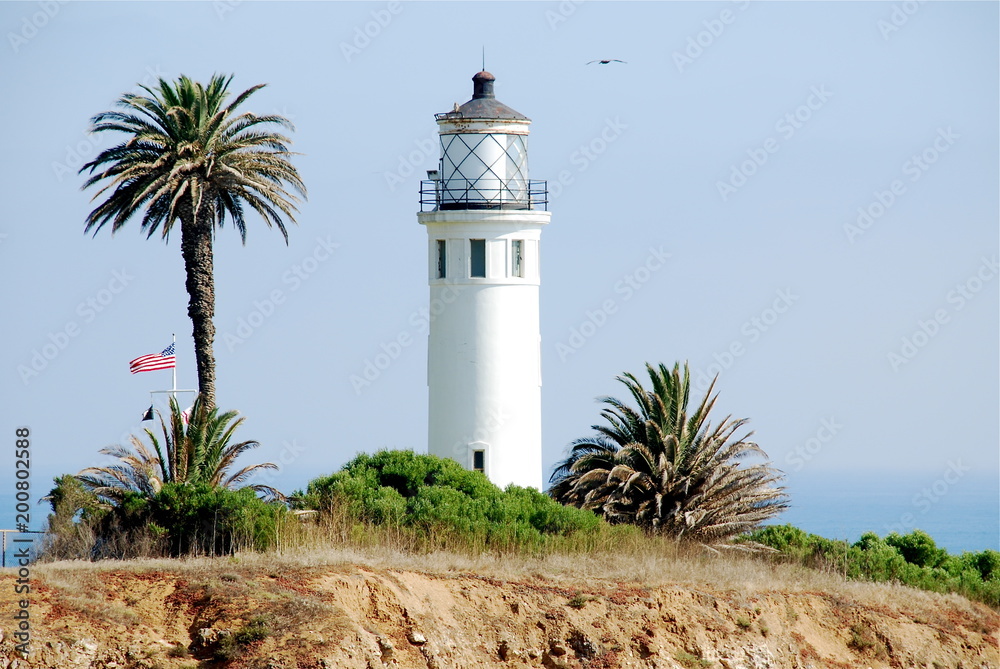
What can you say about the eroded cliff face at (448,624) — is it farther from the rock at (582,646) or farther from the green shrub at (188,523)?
the green shrub at (188,523)

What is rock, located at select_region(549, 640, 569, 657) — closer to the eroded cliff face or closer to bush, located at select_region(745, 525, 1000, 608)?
the eroded cliff face

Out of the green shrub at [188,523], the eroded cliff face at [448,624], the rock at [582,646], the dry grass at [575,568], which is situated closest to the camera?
the eroded cliff face at [448,624]

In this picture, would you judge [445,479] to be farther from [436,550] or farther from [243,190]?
[243,190]

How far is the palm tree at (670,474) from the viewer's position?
39.2 metres

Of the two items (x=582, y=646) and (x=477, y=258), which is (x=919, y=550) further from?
(x=582, y=646)

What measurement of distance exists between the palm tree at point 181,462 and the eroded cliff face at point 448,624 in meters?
4.85

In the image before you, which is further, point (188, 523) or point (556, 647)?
point (188, 523)

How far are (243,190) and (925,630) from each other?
→ 19474 mm

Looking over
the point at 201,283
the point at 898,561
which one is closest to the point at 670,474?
the point at 898,561

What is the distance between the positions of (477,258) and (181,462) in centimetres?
996

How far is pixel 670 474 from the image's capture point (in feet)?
129

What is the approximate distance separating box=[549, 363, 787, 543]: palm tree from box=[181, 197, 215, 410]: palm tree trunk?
9377 mm

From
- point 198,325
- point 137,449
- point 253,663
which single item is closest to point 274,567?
point 253,663

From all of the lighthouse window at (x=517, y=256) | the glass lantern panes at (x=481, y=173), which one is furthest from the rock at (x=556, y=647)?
the glass lantern panes at (x=481, y=173)
